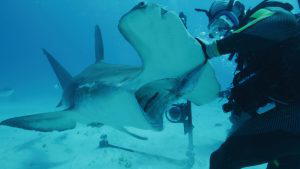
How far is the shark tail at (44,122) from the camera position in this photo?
434 cm

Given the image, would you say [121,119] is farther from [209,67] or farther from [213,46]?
[213,46]

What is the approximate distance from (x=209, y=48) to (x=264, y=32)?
1.57 ft

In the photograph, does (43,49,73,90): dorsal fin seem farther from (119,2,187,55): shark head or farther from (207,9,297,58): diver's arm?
(207,9,297,58): diver's arm

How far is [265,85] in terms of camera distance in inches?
97.1

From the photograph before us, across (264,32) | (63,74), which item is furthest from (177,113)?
(264,32)

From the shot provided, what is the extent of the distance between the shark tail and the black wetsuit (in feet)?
9.60

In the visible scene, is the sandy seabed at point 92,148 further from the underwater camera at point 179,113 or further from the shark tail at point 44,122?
the shark tail at point 44,122

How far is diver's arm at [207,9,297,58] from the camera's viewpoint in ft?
7.39

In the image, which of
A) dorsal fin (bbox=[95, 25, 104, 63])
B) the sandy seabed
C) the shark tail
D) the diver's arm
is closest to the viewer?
the diver's arm

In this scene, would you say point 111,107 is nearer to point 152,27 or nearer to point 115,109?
point 115,109

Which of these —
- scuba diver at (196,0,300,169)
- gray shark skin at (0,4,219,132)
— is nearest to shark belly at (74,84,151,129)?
gray shark skin at (0,4,219,132)

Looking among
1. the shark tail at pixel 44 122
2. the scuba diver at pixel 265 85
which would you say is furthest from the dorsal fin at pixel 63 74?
the scuba diver at pixel 265 85

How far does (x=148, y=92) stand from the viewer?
3096 mm

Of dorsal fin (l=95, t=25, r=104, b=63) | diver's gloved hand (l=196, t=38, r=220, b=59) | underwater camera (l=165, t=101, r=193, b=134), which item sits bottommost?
underwater camera (l=165, t=101, r=193, b=134)
